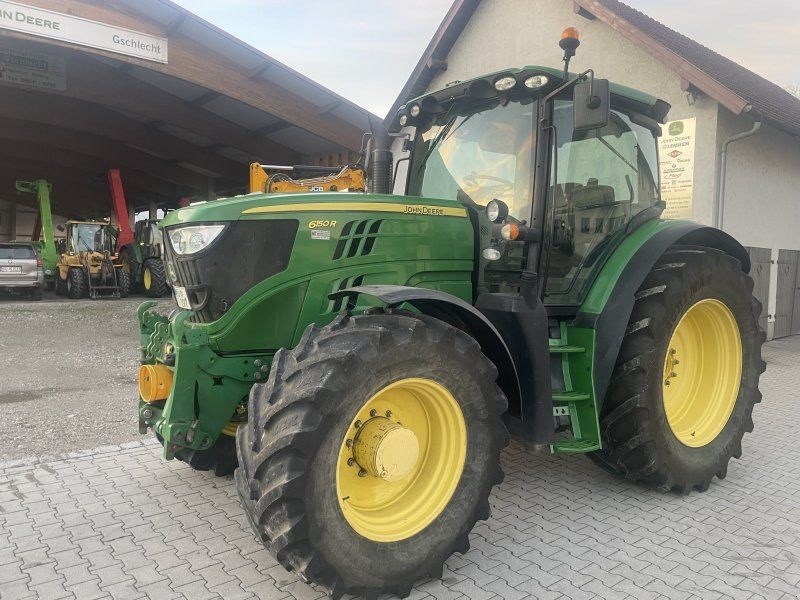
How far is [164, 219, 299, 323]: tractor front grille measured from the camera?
9.74 ft

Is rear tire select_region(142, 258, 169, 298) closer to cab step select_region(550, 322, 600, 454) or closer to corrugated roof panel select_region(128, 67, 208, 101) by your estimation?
corrugated roof panel select_region(128, 67, 208, 101)

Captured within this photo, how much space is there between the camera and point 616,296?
11.4 ft

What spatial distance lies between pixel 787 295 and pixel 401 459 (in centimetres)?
1004

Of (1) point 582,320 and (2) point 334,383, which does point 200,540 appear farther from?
(1) point 582,320

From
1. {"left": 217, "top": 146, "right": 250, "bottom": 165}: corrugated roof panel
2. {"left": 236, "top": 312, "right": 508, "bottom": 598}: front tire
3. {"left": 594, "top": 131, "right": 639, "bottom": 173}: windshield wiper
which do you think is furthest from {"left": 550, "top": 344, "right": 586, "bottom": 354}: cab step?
{"left": 217, "top": 146, "right": 250, "bottom": 165}: corrugated roof panel

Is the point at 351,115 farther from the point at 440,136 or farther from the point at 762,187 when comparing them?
the point at 440,136

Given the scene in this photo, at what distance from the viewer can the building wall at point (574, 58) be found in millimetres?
8164

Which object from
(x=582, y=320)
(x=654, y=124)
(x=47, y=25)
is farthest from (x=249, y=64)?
(x=582, y=320)

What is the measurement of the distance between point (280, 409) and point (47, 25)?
31.9 feet

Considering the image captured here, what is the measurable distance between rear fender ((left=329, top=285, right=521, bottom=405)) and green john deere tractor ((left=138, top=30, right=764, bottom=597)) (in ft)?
0.05

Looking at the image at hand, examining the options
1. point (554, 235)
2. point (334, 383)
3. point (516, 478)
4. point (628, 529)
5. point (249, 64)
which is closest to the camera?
point (334, 383)

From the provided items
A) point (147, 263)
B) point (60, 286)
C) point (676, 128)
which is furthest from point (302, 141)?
point (676, 128)

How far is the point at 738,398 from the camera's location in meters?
4.01

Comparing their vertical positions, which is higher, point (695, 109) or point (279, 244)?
point (695, 109)
